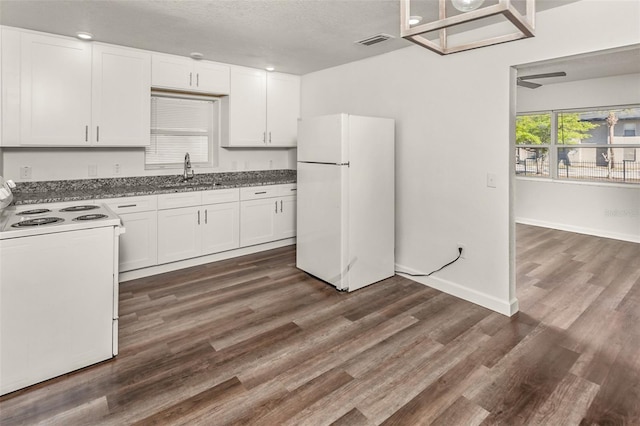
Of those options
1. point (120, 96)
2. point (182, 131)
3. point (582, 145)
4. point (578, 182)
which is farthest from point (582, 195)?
point (120, 96)

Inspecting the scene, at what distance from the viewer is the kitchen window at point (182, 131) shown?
4.51 m

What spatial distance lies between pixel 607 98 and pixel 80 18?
269 inches

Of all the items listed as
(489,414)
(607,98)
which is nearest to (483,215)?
(489,414)

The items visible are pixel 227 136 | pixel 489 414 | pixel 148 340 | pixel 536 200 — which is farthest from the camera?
pixel 536 200

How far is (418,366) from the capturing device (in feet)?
7.76

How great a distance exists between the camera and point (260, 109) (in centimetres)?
493

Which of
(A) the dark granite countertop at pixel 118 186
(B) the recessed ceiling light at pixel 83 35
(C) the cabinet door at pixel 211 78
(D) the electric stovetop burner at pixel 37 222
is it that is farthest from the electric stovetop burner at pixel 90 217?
(C) the cabinet door at pixel 211 78

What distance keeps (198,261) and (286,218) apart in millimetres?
1313

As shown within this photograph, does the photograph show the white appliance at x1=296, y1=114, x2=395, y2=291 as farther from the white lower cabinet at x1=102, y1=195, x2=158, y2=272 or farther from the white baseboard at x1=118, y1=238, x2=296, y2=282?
the white lower cabinet at x1=102, y1=195, x2=158, y2=272

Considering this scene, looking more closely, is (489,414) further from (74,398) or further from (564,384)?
(74,398)

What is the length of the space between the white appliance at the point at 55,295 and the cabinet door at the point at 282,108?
3.01m

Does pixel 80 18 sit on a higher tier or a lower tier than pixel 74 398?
higher

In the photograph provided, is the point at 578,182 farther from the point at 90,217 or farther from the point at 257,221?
the point at 90,217

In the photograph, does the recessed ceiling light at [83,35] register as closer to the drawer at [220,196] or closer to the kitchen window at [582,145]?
the drawer at [220,196]
